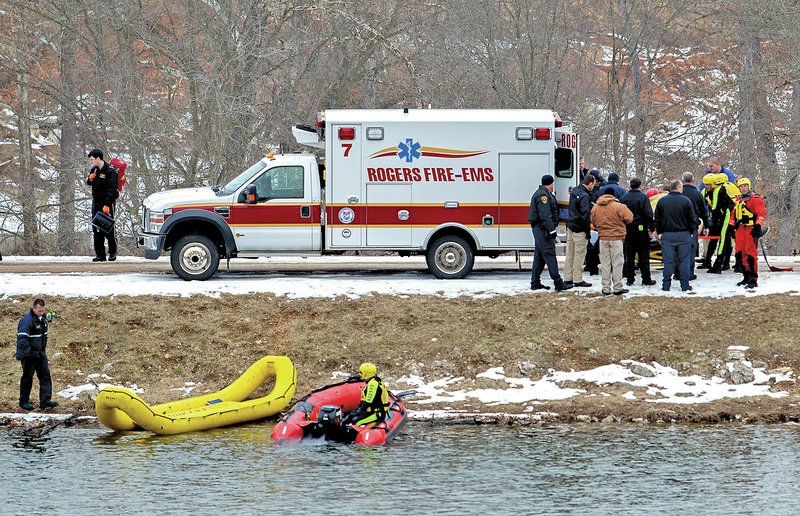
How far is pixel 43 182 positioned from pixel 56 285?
56.6ft

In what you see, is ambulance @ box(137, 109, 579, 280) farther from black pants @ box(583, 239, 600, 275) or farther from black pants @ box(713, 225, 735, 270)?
black pants @ box(713, 225, 735, 270)

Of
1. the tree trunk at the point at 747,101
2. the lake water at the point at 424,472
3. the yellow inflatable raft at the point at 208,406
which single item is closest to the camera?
the lake water at the point at 424,472

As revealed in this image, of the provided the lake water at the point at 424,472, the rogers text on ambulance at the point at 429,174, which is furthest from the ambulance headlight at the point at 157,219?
the lake water at the point at 424,472

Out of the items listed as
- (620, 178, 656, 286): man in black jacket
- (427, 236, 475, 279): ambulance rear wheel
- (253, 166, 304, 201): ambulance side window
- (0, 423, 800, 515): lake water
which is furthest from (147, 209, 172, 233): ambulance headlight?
(620, 178, 656, 286): man in black jacket

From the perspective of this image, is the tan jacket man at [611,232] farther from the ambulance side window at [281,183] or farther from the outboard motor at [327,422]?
the outboard motor at [327,422]

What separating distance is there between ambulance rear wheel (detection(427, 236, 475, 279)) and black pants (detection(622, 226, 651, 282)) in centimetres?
269

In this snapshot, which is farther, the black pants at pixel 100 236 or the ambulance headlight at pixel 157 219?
the black pants at pixel 100 236

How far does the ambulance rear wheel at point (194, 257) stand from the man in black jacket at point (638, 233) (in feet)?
23.3

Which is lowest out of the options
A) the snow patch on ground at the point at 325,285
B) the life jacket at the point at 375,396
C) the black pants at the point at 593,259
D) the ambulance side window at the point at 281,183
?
the life jacket at the point at 375,396

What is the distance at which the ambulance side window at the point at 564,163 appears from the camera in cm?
2109

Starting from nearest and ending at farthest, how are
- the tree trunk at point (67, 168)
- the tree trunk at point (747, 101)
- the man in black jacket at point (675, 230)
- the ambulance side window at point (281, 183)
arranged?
1. the man in black jacket at point (675, 230)
2. the ambulance side window at point (281, 183)
3. the tree trunk at point (67, 168)
4. the tree trunk at point (747, 101)

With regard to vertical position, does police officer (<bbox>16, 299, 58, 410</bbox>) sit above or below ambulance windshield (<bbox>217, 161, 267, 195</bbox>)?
below

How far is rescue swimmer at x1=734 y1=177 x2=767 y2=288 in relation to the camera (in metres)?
19.9

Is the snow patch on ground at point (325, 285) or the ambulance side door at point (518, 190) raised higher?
the ambulance side door at point (518, 190)
